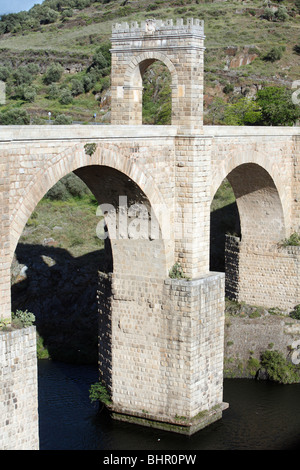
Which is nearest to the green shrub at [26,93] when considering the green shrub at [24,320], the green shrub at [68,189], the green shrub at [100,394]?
the green shrub at [68,189]

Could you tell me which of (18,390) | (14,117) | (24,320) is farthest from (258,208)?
(14,117)

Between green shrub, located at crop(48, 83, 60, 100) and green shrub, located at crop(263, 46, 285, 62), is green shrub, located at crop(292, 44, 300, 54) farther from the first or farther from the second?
green shrub, located at crop(48, 83, 60, 100)

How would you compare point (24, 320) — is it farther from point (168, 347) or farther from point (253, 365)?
point (253, 365)

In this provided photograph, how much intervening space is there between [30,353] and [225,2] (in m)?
51.6

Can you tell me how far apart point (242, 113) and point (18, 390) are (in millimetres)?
28536

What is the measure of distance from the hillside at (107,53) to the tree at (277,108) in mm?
2759

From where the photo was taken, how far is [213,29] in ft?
175

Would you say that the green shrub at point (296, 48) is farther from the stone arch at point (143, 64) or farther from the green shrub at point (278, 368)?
the stone arch at point (143, 64)

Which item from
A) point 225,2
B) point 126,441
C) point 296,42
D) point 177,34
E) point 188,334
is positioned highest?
point 225,2

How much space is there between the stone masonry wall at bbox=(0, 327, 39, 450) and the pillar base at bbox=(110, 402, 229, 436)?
5712 mm

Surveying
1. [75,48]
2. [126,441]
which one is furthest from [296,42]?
[126,441]

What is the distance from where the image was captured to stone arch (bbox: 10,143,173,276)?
13.2 metres

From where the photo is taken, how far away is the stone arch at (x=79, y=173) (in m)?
13.2

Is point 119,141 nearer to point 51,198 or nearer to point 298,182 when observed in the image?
point 298,182
